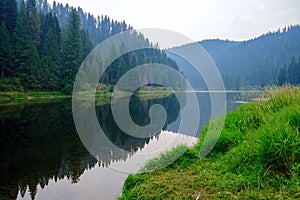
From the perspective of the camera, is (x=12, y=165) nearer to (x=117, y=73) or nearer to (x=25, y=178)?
(x=25, y=178)

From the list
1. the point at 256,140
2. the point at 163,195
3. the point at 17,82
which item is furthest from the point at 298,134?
the point at 17,82

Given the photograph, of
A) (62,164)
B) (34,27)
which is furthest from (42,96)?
(62,164)

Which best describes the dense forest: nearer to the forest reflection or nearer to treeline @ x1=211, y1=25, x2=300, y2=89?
the forest reflection

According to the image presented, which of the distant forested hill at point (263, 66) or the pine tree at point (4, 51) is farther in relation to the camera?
the distant forested hill at point (263, 66)

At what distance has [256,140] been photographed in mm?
4066

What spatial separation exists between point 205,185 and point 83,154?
5824mm

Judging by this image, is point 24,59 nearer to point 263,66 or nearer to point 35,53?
point 35,53

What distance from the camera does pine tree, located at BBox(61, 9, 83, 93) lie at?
129ft

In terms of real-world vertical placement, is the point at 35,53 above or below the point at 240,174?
above

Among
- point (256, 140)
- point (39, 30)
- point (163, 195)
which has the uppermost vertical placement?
point (39, 30)

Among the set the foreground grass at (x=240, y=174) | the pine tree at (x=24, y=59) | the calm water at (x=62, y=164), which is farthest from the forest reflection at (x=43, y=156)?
the pine tree at (x=24, y=59)

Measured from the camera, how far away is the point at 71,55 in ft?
136

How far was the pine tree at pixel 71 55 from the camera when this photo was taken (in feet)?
129

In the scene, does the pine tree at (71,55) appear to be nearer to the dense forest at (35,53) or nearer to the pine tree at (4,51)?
the dense forest at (35,53)
